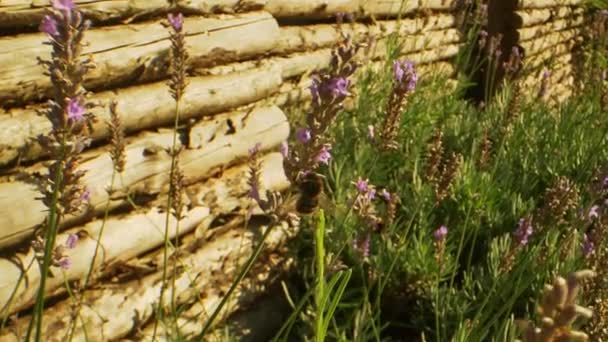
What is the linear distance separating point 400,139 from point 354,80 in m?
0.51

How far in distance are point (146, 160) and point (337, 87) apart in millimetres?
1306

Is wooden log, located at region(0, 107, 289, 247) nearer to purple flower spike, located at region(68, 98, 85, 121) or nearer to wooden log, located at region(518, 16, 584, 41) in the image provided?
purple flower spike, located at region(68, 98, 85, 121)

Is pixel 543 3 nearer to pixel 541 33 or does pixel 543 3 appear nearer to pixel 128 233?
pixel 541 33

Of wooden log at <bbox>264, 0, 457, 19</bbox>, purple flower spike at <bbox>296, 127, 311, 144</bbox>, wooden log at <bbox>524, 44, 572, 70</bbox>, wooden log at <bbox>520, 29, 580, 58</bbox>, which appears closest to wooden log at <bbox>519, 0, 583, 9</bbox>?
wooden log at <bbox>520, 29, 580, 58</bbox>

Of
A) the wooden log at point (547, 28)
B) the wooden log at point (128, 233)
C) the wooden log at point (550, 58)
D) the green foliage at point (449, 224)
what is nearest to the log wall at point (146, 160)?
the wooden log at point (128, 233)

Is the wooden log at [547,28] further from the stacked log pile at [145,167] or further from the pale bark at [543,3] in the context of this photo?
the stacked log pile at [145,167]

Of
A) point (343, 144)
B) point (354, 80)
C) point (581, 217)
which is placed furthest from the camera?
point (354, 80)

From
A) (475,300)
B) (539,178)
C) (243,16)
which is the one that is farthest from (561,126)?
(243,16)

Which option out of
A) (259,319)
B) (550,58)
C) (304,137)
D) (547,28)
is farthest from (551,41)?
(304,137)

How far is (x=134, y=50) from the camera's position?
265 centimetres

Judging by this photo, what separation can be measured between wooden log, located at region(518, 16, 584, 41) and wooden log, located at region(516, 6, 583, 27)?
4 cm

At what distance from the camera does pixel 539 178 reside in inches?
172

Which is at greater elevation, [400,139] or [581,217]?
[581,217]

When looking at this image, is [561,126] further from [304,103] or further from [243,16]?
[243,16]
